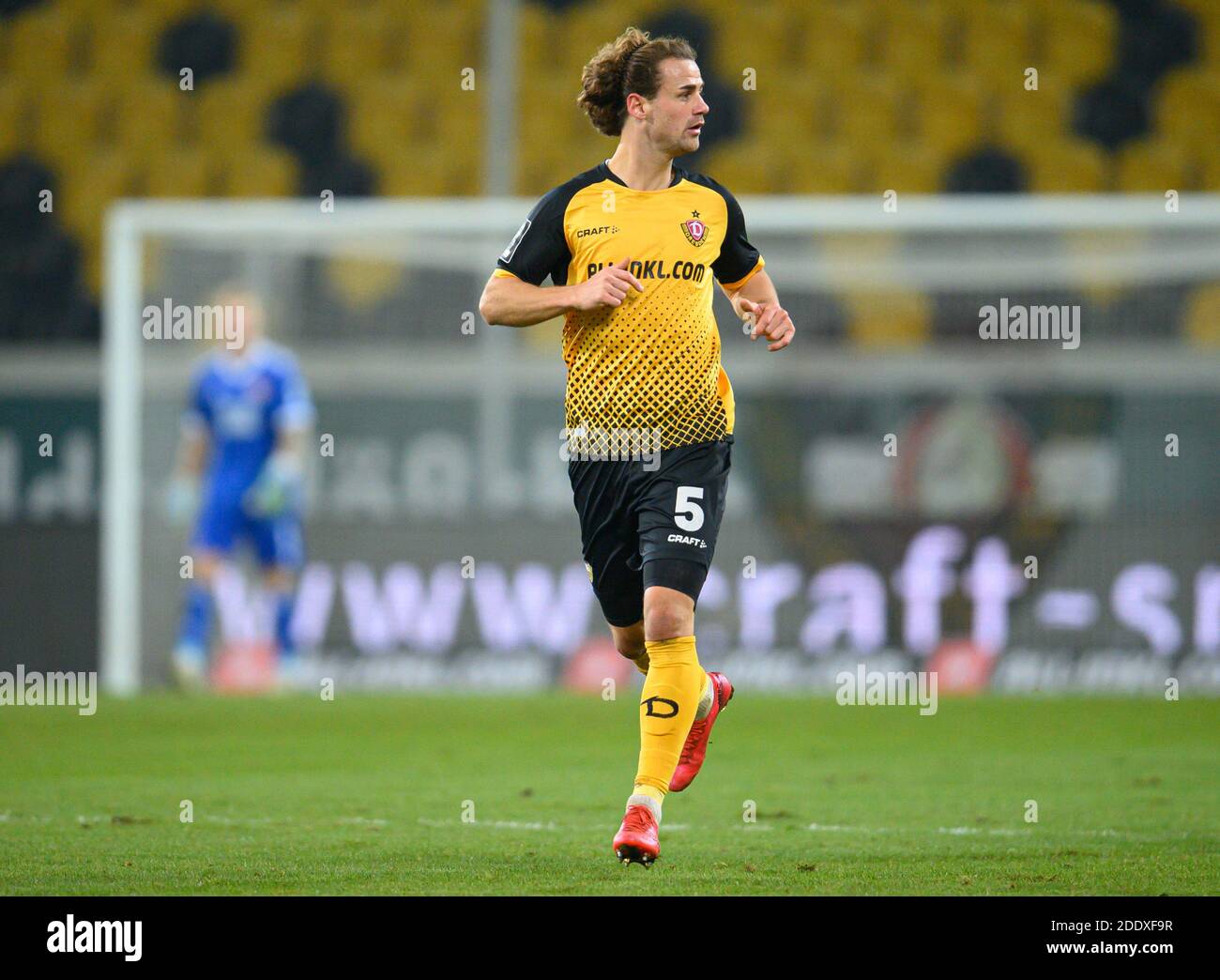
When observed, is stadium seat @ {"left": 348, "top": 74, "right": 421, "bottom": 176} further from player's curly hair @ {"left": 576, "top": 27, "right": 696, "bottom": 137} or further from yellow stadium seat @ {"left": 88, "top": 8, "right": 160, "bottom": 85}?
player's curly hair @ {"left": 576, "top": 27, "right": 696, "bottom": 137}

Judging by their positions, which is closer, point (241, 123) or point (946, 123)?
point (946, 123)

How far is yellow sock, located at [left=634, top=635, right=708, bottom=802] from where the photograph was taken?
203 inches

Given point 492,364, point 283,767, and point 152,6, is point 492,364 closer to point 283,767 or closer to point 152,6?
point 283,767

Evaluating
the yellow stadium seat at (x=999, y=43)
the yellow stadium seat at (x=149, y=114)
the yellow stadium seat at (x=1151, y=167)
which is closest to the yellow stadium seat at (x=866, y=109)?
the yellow stadium seat at (x=999, y=43)

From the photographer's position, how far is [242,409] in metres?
12.2

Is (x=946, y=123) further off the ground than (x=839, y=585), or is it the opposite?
(x=946, y=123)

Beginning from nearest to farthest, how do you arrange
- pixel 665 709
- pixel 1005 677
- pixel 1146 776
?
pixel 665 709
pixel 1146 776
pixel 1005 677

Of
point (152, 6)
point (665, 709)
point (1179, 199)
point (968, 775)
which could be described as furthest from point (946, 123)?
point (665, 709)

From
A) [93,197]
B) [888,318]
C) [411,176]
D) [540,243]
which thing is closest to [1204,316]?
[888,318]

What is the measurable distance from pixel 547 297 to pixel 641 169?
54 cm

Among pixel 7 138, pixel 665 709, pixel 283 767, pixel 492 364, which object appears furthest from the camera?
pixel 7 138

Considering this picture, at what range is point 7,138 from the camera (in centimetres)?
1911

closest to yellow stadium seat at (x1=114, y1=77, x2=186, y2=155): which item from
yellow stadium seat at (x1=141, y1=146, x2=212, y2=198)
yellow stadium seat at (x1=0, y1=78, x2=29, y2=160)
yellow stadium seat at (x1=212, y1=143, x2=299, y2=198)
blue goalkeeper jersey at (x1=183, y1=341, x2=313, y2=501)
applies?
yellow stadium seat at (x1=141, y1=146, x2=212, y2=198)
